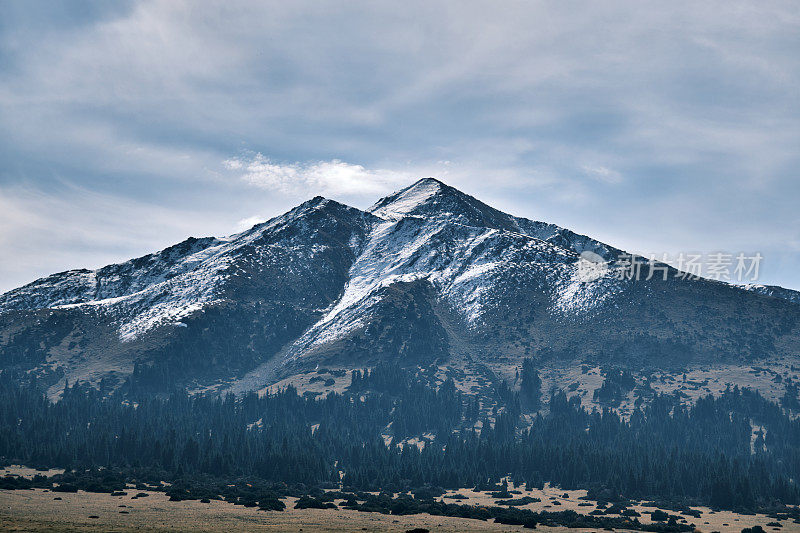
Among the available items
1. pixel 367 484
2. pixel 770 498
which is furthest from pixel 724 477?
pixel 367 484

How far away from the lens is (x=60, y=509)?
3912 inches

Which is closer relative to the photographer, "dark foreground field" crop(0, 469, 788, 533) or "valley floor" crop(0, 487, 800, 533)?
"valley floor" crop(0, 487, 800, 533)

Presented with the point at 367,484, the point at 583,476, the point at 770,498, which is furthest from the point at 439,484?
the point at 770,498

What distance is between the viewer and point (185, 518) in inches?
3853

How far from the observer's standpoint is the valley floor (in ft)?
276

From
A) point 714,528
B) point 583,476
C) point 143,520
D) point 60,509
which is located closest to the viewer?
point 143,520

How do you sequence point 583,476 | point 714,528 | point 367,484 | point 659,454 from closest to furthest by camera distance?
1. point 714,528
2. point 367,484
3. point 583,476
4. point 659,454

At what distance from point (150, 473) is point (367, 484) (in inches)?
1897

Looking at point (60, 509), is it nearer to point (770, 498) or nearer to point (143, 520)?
point (143, 520)

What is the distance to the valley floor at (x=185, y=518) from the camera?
276 ft

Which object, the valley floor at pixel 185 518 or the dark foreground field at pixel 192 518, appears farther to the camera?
the dark foreground field at pixel 192 518

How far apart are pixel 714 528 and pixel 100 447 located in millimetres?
147780

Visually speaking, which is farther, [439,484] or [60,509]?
[439,484]

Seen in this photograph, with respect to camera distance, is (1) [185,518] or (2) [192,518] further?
(2) [192,518]
